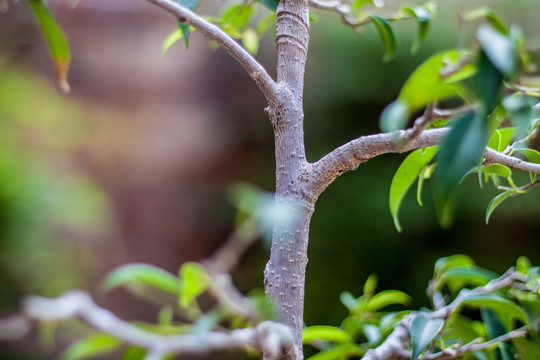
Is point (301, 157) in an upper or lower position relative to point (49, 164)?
lower

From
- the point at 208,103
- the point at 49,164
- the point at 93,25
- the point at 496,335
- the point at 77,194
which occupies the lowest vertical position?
the point at 496,335

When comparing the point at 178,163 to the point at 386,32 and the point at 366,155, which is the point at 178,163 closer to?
the point at 386,32

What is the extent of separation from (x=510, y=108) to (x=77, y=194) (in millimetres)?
1653

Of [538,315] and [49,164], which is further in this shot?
[49,164]

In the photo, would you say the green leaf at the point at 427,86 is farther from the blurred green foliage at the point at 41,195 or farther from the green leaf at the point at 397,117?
the blurred green foliage at the point at 41,195

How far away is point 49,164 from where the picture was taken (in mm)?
1715

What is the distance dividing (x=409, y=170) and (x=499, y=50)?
8.2 inches

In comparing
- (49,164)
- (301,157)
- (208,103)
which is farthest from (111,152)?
(301,157)

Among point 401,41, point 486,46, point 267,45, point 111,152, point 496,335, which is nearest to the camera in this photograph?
point 486,46

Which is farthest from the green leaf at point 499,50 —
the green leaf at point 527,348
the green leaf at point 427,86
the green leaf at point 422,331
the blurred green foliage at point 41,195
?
the blurred green foliage at point 41,195

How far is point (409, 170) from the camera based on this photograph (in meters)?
0.39

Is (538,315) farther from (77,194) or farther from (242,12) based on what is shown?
(77,194)

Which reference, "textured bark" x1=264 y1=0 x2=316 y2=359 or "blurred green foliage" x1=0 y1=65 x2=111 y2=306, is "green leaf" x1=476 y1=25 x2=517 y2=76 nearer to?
"textured bark" x1=264 y1=0 x2=316 y2=359

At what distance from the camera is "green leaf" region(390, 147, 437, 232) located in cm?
38
